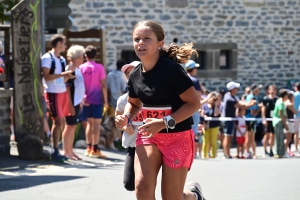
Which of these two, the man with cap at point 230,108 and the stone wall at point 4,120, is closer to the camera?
the stone wall at point 4,120

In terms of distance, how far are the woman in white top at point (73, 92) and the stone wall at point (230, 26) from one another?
11643 millimetres

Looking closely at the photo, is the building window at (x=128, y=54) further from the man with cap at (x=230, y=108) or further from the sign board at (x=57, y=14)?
the sign board at (x=57, y=14)

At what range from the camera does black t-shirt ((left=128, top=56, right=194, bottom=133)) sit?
18.3ft

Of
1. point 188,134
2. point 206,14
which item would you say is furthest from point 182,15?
point 188,134

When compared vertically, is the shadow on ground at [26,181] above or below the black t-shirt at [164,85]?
below

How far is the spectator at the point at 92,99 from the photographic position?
12852mm

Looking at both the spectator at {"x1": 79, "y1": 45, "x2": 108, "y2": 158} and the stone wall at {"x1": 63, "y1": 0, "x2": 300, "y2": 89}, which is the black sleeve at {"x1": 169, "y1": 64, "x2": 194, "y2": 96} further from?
the stone wall at {"x1": 63, "y1": 0, "x2": 300, "y2": 89}

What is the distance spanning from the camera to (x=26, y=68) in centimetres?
1197

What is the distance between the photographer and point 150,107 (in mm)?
5641

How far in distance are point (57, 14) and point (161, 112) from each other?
321 inches

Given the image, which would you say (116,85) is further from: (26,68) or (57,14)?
(26,68)

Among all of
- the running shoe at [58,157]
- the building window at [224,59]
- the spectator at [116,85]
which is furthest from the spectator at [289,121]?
the building window at [224,59]

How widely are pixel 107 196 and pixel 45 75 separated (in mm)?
3720

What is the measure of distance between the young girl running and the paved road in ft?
8.93
